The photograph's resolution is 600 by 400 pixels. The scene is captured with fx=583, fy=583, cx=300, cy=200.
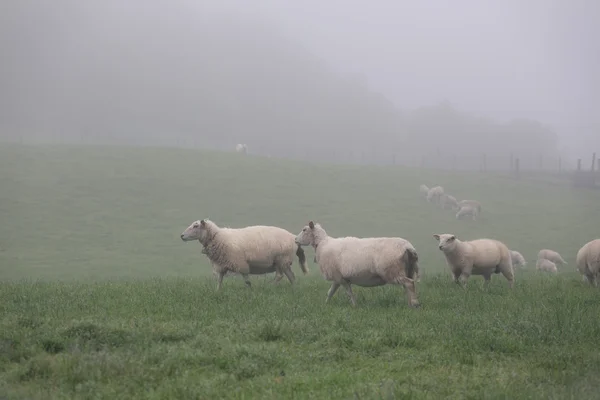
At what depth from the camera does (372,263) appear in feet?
42.5

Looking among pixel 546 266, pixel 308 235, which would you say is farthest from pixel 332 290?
pixel 546 266

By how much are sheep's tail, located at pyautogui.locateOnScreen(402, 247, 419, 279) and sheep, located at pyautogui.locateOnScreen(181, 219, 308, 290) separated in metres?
5.04

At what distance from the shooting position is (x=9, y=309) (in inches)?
460

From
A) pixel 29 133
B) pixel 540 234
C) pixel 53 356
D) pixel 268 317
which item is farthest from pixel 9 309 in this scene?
pixel 29 133

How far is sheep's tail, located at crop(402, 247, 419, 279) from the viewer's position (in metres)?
12.8

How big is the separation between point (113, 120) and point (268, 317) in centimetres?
17258

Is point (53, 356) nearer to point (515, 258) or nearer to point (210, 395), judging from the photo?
point (210, 395)

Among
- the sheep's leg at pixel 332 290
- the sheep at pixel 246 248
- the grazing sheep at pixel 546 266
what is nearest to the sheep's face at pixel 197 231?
the sheep at pixel 246 248

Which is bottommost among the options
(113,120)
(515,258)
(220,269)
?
(515,258)

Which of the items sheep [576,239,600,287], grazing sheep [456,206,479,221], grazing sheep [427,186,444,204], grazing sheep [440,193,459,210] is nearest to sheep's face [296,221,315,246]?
sheep [576,239,600,287]

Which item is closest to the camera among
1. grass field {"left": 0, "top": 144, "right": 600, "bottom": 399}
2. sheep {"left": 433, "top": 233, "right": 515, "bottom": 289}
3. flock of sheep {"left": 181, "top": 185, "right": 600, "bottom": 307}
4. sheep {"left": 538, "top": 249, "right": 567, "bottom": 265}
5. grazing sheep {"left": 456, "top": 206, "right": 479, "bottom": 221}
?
grass field {"left": 0, "top": 144, "right": 600, "bottom": 399}

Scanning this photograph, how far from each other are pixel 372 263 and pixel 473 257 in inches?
221

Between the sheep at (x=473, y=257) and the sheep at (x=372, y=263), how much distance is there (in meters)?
4.26

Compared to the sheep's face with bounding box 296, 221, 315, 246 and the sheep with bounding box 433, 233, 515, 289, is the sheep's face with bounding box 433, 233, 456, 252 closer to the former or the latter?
the sheep with bounding box 433, 233, 515, 289
